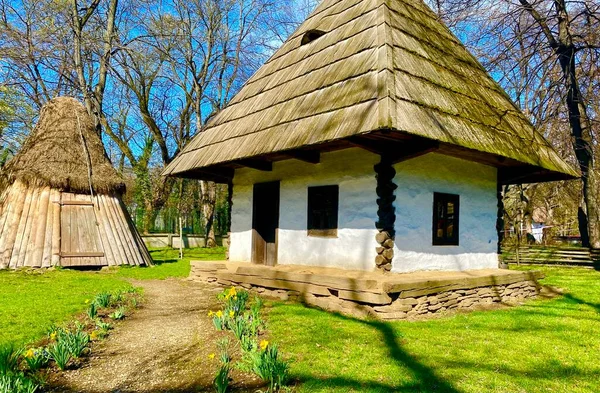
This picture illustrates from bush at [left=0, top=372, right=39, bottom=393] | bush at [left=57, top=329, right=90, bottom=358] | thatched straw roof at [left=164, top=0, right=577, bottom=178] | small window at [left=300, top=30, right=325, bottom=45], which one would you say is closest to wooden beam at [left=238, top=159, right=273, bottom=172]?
thatched straw roof at [left=164, top=0, right=577, bottom=178]

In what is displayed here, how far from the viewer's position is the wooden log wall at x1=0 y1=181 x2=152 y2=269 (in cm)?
1060

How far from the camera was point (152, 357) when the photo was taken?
4.08 metres

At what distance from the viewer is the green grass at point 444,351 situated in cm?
353

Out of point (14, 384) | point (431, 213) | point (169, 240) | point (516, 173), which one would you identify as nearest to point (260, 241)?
point (431, 213)

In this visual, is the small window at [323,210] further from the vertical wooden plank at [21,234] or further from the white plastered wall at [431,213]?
the vertical wooden plank at [21,234]

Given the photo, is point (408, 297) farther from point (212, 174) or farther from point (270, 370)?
point (212, 174)

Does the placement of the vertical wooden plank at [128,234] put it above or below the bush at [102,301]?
above

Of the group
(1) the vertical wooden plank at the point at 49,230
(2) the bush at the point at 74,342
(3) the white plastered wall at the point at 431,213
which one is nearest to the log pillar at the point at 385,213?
(3) the white plastered wall at the point at 431,213

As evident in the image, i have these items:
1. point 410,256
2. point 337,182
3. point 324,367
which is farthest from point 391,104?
point 324,367

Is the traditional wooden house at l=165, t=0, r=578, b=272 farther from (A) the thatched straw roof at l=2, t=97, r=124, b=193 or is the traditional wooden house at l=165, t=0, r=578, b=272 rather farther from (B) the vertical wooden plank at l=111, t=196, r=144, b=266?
(A) the thatched straw roof at l=2, t=97, r=124, b=193

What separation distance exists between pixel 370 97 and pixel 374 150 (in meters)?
0.88

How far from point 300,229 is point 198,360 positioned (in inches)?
165

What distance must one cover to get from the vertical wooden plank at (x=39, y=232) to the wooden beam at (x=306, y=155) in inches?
307

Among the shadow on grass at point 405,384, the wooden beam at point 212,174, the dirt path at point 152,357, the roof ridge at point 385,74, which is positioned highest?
the roof ridge at point 385,74
